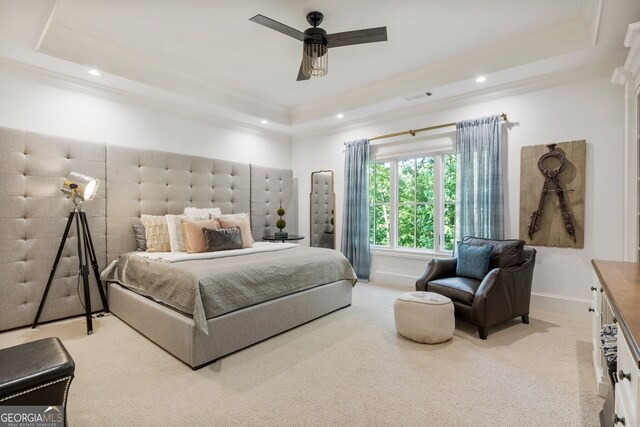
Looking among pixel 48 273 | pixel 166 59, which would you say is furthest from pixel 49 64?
pixel 48 273

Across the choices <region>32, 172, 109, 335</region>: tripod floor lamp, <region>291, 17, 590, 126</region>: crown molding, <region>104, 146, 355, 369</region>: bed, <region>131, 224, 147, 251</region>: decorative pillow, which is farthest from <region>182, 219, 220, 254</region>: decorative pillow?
<region>291, 17, 590, 126</region>: crown molding

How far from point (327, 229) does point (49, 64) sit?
400 cm

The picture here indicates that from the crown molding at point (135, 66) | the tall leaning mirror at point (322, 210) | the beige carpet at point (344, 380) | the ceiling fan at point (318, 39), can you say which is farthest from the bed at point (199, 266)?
the ceiling fan at point (318, 39)

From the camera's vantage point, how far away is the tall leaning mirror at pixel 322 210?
5367 mm

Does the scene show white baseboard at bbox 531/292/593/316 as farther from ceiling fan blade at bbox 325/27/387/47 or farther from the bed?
ceiling fan blade at bbox 325/27/387/47

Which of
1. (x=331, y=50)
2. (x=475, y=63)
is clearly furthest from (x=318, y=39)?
(x=475, y=63)

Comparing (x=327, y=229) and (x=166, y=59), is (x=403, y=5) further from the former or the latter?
(x=327, y=229)

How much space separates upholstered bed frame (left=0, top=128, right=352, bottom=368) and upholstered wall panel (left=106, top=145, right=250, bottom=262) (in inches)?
0.4

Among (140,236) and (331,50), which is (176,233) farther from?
(331,50)

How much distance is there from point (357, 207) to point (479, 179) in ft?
5.78

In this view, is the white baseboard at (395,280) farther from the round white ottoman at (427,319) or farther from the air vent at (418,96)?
the air vent at (418,96)

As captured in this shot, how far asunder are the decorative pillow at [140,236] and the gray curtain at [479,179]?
377 cm

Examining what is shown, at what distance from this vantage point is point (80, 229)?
329 centimetres

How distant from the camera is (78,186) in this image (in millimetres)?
2984
